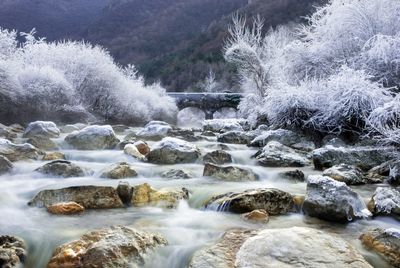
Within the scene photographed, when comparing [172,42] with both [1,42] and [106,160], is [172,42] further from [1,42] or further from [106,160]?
[106,160]

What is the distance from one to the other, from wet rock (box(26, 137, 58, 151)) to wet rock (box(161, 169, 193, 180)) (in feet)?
14.2

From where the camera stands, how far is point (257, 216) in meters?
5.27

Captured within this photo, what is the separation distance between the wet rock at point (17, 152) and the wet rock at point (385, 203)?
6.66 m

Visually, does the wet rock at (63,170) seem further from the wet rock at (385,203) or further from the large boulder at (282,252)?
the wet rock at (385,203)

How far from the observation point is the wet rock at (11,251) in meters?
3.87

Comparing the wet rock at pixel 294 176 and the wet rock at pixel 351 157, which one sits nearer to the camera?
the wet rock at pixel 294 176

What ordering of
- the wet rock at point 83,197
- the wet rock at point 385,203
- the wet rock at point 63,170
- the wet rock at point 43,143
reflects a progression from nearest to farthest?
1. the wet rock at point 385,203
2. the wet rock at point 83,197
3. the wet rock at point 63,170
4. the wet rock at point 43,143

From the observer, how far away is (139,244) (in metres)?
4.14

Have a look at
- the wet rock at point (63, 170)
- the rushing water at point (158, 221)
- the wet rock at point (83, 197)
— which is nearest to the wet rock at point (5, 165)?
the rushing water at point (158, 221)

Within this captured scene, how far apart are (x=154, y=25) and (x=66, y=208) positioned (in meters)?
112

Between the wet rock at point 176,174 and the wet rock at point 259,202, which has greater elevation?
the wet rock at point 176,174

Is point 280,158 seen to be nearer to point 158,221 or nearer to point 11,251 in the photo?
point 158,221

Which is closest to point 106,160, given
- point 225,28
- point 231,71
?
point 231,71

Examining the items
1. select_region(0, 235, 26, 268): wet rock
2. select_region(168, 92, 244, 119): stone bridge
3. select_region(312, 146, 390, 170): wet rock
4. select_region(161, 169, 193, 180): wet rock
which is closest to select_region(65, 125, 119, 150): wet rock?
select_region(161, 169, 193, 180): wet rock
